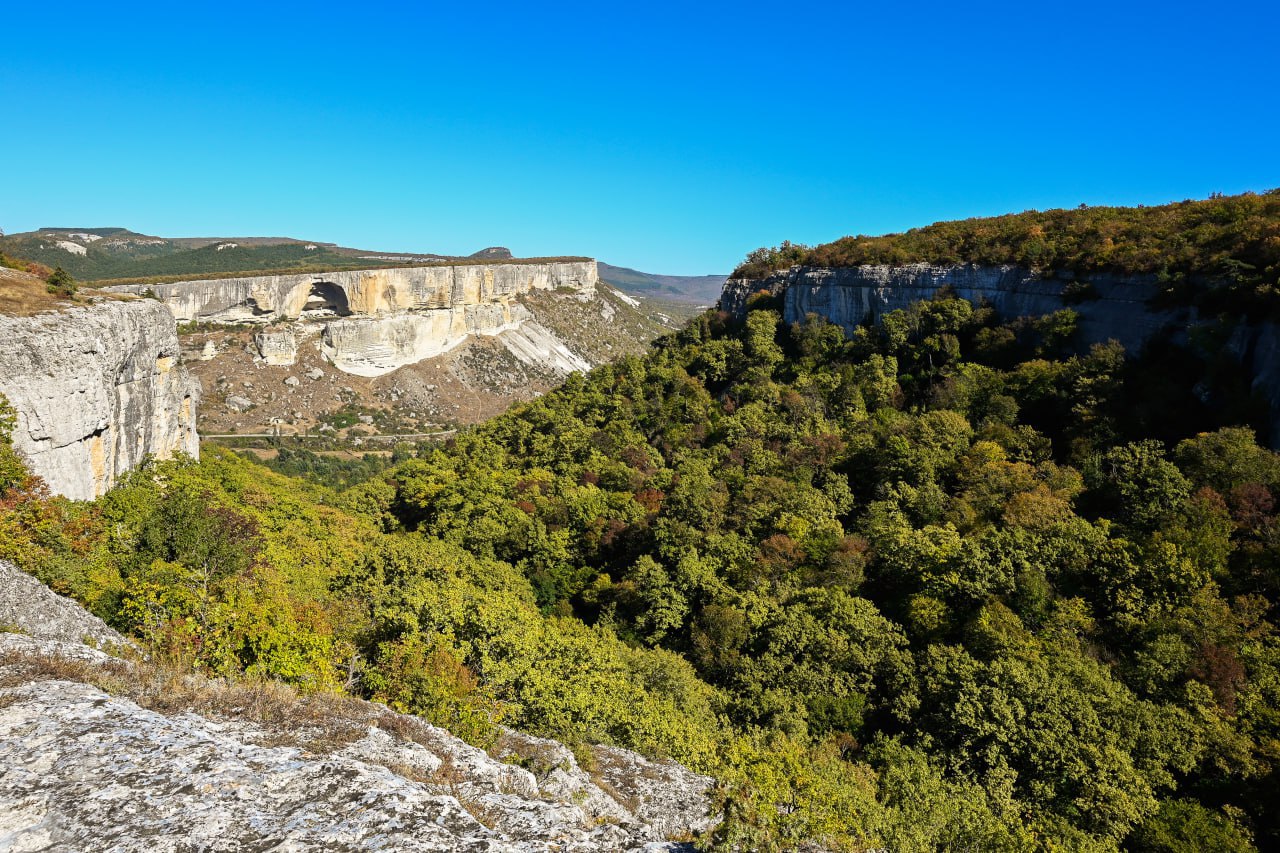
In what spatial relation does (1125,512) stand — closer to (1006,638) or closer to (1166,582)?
(1166,582)

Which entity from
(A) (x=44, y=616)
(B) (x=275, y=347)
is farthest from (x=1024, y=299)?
(B) (x=275, y=347)

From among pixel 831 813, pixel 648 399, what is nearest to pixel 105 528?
pixel 831 813

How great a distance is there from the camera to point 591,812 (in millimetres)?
11195

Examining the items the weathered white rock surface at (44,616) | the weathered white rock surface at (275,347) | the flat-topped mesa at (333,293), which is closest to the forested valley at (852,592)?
the weathered white rock surface at (44,616)

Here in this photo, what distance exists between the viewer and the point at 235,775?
7504mm

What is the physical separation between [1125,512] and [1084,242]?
792 inches

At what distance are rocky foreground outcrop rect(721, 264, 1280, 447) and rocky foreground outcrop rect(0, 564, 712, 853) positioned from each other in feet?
109

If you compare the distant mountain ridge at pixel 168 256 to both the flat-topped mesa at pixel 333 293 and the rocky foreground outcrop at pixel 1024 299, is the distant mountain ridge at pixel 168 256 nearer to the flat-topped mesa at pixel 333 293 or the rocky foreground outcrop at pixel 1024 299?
the flat-topped mesa at pixel 333 293

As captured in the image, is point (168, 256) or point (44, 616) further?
point (168, 256)

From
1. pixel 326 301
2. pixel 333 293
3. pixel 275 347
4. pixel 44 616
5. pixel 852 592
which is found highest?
pixel 333 293

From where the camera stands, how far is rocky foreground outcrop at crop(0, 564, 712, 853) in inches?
262

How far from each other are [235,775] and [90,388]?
23.0 meters

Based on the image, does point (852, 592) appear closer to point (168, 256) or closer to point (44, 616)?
point (44, 616)

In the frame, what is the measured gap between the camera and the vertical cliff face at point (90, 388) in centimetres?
2153
